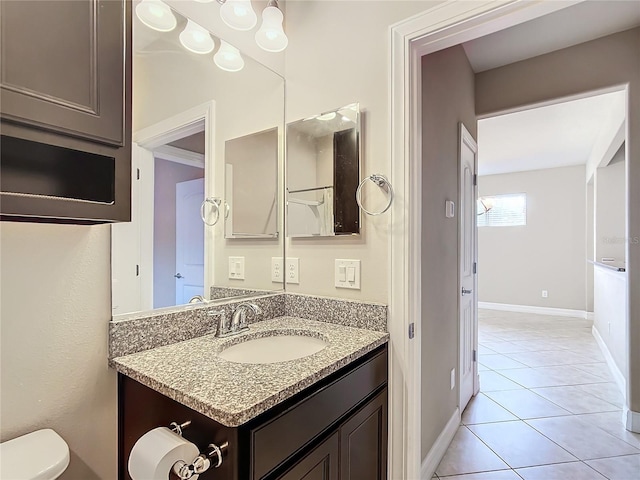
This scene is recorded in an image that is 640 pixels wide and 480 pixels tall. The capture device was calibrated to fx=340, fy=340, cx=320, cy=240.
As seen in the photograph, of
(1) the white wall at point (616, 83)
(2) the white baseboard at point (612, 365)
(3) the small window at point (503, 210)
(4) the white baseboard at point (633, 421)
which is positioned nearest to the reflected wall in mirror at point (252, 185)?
(1) the white wall at point (616, 83)

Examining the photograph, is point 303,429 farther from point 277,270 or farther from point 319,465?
point 277,270

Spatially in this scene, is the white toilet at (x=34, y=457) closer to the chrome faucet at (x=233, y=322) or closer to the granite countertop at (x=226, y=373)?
the granite countertop at (x=226, y=373)

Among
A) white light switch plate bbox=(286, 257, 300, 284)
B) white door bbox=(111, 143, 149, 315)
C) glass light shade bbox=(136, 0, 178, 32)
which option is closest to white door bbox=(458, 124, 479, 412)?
white light switch plate bbox=(286, 257, 300, 284)

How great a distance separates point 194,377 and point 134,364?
228mm

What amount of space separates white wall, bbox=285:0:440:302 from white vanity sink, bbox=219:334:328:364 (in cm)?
27

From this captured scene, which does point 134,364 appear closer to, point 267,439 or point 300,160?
point 267,439

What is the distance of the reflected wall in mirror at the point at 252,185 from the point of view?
1.60 meters

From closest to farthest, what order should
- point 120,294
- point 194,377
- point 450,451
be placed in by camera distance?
point 194,377
point 120,294
point 450,451

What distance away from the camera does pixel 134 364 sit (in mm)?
996

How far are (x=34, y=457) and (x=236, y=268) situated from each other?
94cm

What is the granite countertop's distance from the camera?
2.55 feet

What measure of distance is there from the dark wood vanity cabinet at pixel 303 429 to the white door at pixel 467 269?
1.43 m

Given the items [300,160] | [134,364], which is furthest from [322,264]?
[134,364]

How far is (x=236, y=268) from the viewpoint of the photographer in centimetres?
160
